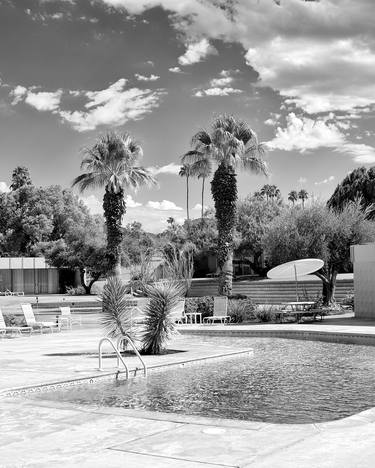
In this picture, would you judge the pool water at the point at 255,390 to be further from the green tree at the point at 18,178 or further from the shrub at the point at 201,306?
the green tree at the point at 18,178

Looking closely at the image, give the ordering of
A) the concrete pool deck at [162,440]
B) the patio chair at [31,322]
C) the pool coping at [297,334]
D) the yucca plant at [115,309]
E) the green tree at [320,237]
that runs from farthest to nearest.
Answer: the green tree at [320,237]
the patio chair at [31,322]
the pool coping at [297,334]
the yucca plant at [115,309]
the concrete pool deck at [162,440]

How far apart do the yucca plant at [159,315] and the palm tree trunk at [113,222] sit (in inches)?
705

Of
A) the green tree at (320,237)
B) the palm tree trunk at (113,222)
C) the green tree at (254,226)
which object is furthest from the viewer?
the green tree at (254,226)

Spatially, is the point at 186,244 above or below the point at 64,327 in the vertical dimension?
above

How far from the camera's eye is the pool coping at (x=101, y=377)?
9.11m

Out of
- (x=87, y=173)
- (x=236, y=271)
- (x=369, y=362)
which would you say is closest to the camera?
(x=369, y=362)

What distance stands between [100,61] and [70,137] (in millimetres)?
13629

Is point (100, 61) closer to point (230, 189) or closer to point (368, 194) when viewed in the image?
point (230, 189)

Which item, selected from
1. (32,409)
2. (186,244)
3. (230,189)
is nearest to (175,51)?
(230,189)

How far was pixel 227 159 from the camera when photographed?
1160 inches

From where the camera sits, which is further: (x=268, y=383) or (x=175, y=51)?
(x=175, y=51)


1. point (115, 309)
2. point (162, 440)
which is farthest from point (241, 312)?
point (162, 440)

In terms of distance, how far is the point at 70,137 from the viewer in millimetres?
37594

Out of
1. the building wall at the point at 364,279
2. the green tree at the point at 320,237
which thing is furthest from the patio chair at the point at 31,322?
the building wall at the point at 364,279
